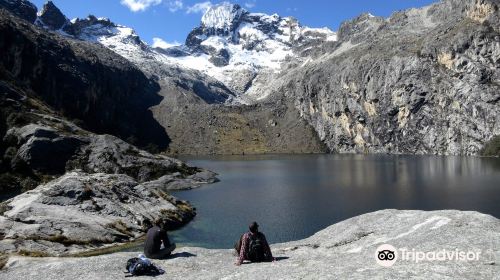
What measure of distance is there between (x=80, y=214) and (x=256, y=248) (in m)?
37.3

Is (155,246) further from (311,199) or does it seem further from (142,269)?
(311,199)

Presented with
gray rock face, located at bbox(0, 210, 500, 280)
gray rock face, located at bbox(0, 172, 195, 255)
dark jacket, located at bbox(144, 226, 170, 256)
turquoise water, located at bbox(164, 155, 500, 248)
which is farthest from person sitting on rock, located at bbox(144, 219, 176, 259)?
turquoise water, located at bbox(164, 155, 500, 248)

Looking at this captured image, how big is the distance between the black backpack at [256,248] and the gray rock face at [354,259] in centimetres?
83

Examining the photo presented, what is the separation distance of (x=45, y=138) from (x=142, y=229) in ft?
195

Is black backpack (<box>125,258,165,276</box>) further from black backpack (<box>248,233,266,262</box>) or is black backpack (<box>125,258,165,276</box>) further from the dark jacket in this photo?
black backpack (<box>248,233,266,262</box>)

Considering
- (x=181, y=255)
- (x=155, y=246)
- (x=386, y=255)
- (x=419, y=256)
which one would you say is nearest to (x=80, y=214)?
(x=181, y=255)

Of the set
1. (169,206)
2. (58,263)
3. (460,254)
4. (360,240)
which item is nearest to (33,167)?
(169,206)

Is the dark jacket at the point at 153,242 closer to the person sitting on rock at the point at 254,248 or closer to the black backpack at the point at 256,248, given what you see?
the person sitting on rock at the point at 254,248

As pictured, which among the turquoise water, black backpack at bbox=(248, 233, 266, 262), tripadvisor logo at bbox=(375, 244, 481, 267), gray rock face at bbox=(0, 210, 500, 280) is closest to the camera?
gray rock face at bbox=(0, 210, 500, 280)

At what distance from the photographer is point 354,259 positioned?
25.1 metres

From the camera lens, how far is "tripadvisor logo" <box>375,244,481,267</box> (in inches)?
882

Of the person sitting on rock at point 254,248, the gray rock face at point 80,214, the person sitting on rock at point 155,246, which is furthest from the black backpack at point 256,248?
the gray rock face at point 80,214

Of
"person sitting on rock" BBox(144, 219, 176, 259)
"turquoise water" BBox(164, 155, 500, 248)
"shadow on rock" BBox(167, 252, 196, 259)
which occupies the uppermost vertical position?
"person sitting on rock" BBox(144, 219, 176, 259)

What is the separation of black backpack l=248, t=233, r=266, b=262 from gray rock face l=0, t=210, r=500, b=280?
2.71 feet
